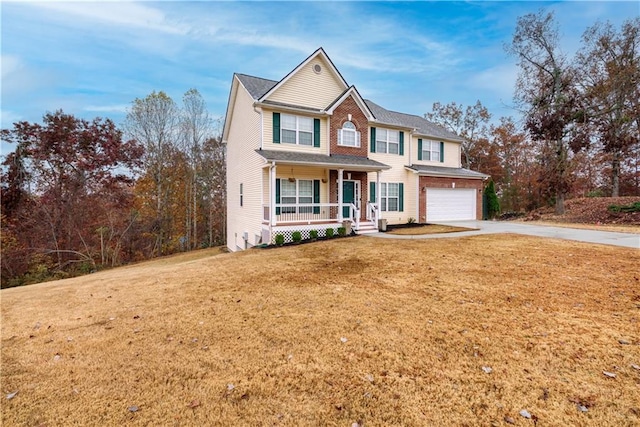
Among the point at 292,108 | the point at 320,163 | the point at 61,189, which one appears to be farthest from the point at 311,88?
the point at 61,189

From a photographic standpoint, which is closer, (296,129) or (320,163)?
(320,163)

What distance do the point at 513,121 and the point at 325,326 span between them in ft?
121

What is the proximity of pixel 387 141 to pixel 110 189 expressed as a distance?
66.9ft

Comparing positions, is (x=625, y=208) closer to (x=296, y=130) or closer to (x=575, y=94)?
(x=575, y=94)

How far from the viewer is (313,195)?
15.4m

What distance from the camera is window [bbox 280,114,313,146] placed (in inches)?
585

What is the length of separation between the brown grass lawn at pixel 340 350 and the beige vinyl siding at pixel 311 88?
10878 millimetres

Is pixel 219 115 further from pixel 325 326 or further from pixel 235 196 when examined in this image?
pixel 325 326

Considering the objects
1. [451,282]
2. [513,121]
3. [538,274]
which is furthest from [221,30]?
[513,121]

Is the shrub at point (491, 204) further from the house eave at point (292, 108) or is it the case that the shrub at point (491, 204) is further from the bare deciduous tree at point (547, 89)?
the house eave at point (292, 108)

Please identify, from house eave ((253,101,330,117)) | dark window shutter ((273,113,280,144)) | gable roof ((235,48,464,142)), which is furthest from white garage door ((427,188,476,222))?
dark window shutter ((273,113,280,144))

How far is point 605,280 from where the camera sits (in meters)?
6.26

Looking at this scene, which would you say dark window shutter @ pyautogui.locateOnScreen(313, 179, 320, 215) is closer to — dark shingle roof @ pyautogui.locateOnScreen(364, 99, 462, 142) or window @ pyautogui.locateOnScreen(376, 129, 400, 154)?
window @ pyautogui.locateOnScreen(376, 129, 400, 154)

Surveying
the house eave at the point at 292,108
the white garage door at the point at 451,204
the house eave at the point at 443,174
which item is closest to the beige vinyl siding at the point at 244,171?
the house eave at the point at 292,108
